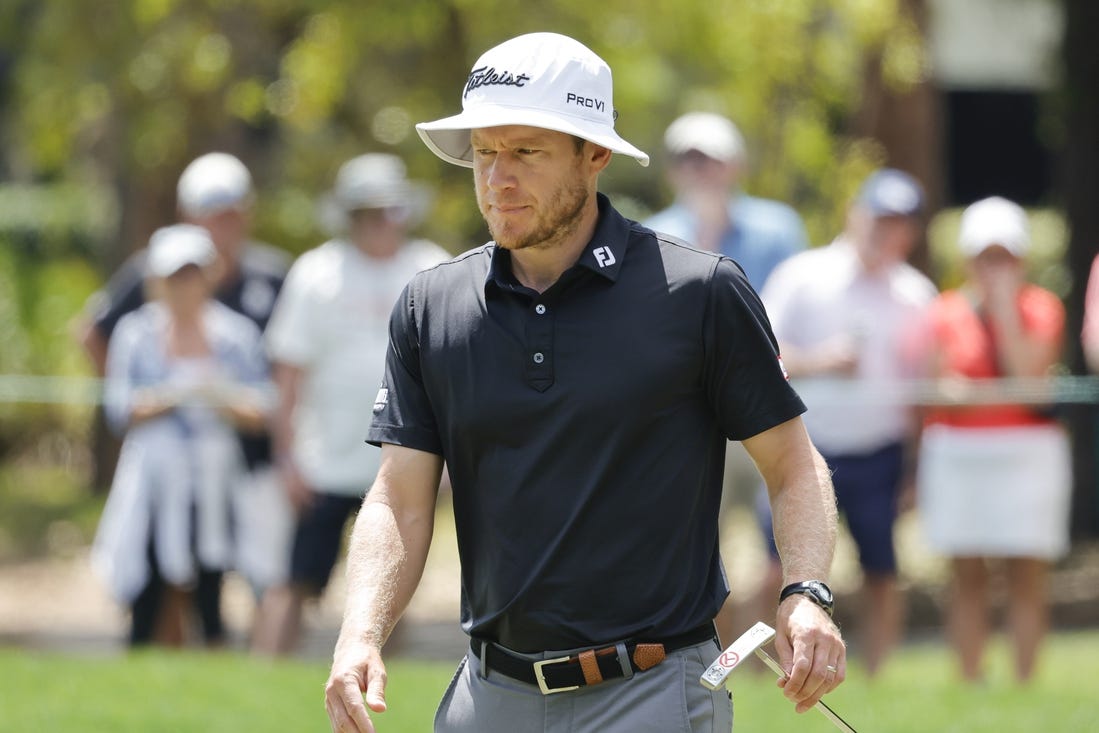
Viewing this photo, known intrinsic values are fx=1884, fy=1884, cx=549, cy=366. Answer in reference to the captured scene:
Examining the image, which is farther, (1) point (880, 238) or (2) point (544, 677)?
(1) point (880, 238)

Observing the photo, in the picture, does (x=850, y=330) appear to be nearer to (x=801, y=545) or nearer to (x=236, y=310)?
(x=236, y=310)

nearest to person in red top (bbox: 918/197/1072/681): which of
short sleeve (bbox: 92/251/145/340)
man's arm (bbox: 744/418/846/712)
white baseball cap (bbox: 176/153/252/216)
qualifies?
white baseball cap (bbox: 176/153/252/216)

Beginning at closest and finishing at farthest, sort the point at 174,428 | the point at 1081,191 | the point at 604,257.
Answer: the point at 604,257 < the point at 174,428 < the point at 1081,191

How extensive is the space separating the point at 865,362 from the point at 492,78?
534 cm

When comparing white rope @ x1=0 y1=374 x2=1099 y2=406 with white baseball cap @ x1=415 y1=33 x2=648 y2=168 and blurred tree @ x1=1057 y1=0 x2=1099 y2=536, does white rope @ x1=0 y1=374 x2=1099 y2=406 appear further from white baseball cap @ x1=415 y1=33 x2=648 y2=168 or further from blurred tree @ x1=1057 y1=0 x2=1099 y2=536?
blurred tree @ x1=1057 y1=0 x2=1099 y2=536

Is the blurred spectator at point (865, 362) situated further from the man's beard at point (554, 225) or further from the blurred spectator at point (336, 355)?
the man's beard at point (554, 225)

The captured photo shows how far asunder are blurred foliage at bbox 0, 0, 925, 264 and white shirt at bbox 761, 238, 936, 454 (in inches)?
154

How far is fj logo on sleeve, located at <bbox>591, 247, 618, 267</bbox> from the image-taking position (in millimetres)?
3826

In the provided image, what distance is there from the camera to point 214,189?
369 inches

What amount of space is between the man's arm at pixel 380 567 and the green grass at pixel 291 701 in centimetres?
327

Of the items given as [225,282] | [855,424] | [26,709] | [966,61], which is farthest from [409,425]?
[966,61]

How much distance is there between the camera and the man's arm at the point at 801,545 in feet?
11.9

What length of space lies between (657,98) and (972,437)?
7.45 meters

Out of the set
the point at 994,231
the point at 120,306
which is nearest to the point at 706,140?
the point at 994,231
